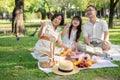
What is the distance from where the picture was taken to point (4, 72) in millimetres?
5871

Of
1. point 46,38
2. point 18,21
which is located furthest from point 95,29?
point 18,21

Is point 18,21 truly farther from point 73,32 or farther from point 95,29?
point 95,29

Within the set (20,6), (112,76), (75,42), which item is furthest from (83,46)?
(20,6)

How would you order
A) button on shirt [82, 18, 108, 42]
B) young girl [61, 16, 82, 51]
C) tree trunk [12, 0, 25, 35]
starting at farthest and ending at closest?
tree trunk [12, 0, 25, 35]
button on shirt [82, 18, 108, 42]
young girl [61, 16, 82, 51]

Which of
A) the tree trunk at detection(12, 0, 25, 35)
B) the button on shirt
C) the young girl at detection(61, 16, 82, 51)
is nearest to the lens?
the young girl at detection(61, 16, 82, 51)

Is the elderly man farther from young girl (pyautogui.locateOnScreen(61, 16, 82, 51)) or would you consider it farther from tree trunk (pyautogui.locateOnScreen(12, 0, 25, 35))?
tree trunk (pyautogui.locateOnScreen(12, 0, 25, 35))

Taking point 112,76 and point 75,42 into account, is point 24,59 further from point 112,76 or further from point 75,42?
point 112,76

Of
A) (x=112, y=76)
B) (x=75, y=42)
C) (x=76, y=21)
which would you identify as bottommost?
(x=112, y=76)

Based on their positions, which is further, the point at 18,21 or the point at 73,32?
the point at 18,21

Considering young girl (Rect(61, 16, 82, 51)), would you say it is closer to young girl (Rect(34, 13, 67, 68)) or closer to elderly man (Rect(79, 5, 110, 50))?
elderly man (Rect(79, 5, 110, 50))

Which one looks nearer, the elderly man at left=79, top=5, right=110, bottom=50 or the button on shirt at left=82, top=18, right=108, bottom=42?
the elderly man at left=79, top=5, right=110, bottom=50

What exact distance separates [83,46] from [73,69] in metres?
1.40

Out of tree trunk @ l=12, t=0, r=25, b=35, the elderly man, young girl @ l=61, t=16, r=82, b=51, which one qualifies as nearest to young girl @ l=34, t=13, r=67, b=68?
young girl @ l=61, t=16, r=82, b=51

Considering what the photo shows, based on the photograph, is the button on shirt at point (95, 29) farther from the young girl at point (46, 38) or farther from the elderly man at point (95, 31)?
the young girl at point (46, 38)
